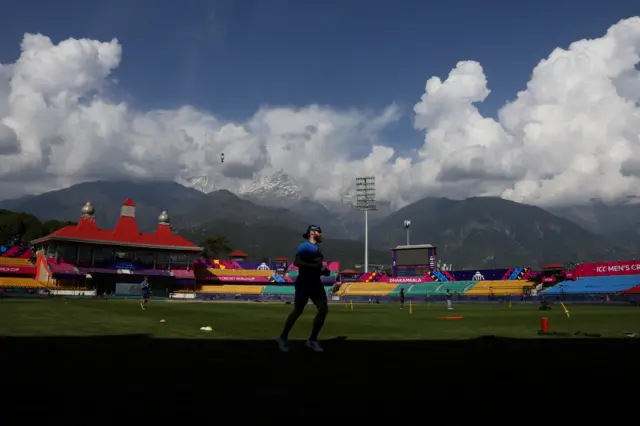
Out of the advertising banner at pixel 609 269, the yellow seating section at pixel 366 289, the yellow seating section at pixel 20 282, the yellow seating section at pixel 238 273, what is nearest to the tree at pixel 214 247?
the yellow seating section at pixel 238 273

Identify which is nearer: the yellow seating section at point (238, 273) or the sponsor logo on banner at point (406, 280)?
the sponsor logo on banner at point (406, 280)

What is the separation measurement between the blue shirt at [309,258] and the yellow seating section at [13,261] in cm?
9335

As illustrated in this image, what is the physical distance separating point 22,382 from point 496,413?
549 cm

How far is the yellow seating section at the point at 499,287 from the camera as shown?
82.8m

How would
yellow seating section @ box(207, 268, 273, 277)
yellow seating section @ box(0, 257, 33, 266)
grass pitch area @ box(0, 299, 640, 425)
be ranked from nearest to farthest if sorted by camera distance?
grass pitch area @ box(0, 299, 640, 425) → yellow seating section @ box(0, 257, 33, 266) → yellow seating section @ box(207, 268, 273, 277)

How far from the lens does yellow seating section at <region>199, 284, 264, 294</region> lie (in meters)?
103

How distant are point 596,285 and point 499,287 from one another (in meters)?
15.9

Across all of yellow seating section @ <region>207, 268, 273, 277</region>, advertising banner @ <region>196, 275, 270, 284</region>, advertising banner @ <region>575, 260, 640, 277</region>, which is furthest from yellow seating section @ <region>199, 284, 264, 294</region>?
advertising banner @ <region>575, 260, 640, 277</region>

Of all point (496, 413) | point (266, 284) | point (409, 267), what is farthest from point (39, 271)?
point (496, 413)

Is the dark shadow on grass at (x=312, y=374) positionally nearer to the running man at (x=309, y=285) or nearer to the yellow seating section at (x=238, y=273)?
the running man at (x=309, y=285)

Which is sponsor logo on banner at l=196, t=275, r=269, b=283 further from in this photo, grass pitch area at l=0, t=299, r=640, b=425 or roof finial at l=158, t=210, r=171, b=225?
grass pitch area at l=0, t=299, r=640, b=425

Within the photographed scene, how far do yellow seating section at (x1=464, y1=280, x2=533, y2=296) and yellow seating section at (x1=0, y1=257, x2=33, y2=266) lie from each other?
80529 millimetres

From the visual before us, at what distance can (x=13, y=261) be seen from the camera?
3445 inches

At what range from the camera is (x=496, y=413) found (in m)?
4.78
